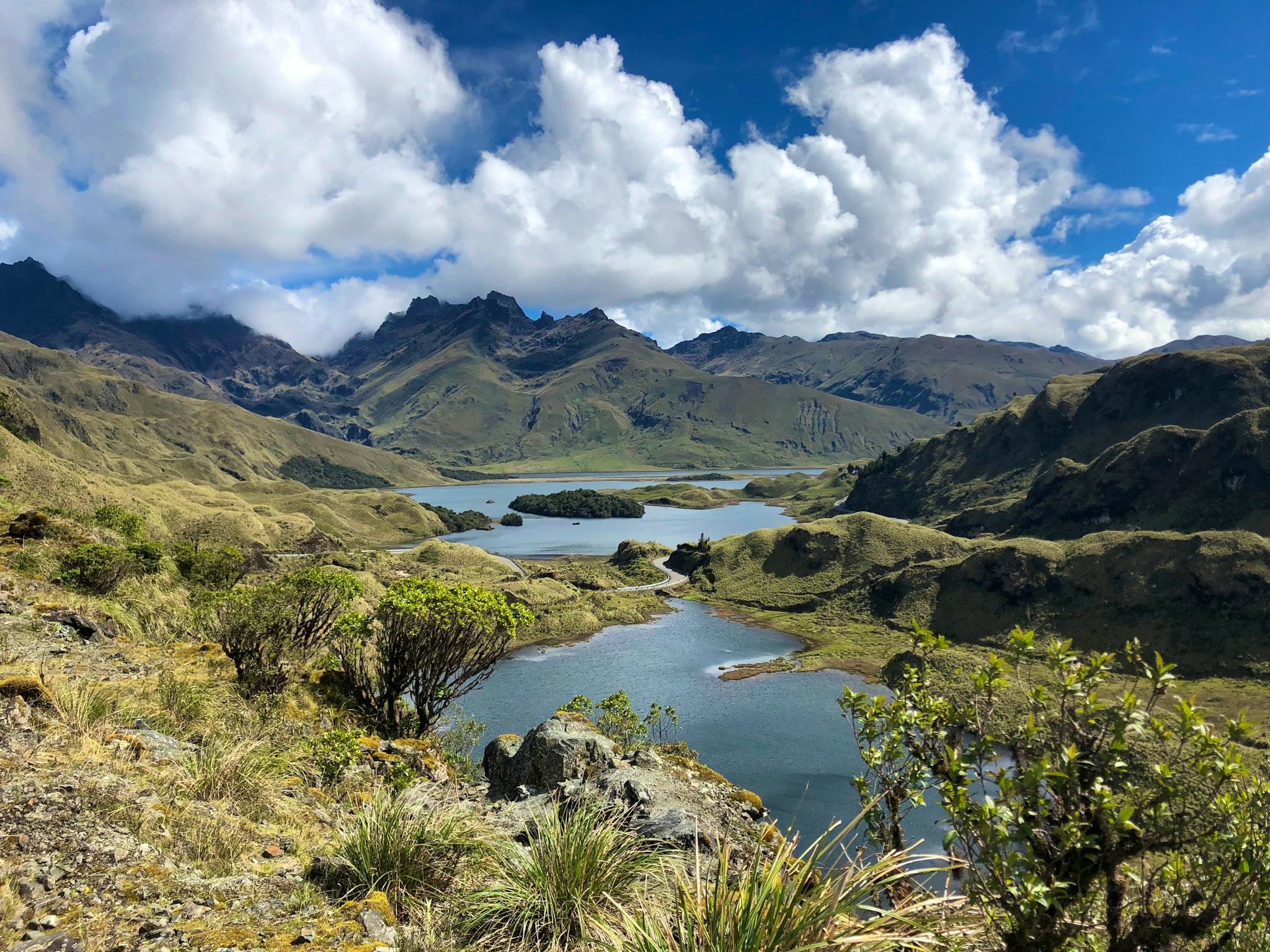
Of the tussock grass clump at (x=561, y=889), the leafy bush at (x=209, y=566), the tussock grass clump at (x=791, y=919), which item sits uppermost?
the tussock grass clump at (x=791, y=919)

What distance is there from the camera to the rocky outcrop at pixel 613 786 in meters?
9.62

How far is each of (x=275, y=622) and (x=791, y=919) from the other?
59.4ft

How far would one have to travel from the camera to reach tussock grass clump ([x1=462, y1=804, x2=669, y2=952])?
20.1 feet

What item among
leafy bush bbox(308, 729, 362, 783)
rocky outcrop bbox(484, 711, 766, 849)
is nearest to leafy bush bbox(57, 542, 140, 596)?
leafy bush bbox(308, 729, 362, 783)

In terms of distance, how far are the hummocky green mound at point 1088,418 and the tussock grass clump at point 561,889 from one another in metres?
165

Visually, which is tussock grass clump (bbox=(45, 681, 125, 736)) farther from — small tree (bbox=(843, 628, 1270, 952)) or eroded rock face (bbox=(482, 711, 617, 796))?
small tree (bbox=(843, 628, 1270, 952))

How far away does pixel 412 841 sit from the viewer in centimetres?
760

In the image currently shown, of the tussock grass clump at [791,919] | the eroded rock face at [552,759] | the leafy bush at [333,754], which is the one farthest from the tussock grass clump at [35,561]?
the tussock grass clump at [791,919]

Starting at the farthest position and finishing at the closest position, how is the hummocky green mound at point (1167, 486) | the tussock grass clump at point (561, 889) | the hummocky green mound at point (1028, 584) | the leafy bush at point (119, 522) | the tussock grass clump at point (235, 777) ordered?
the hummocky green mound at point (1167, 486) → the hummocky green mound at point (1028, 584) → the leafy bush at point (119, 522) → the tussock grass clump at point (235, 777) → the tussock grass clump at point (561, 889)

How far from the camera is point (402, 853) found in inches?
294

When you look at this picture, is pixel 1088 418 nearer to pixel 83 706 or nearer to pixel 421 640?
pixel 421 640

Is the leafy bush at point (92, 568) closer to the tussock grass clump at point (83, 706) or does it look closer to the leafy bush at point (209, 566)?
the leafy bush at point (209, 566)

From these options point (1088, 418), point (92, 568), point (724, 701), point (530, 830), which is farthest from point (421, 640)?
point (1088, 418)

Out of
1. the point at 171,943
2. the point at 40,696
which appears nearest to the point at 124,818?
the point at 171,943
